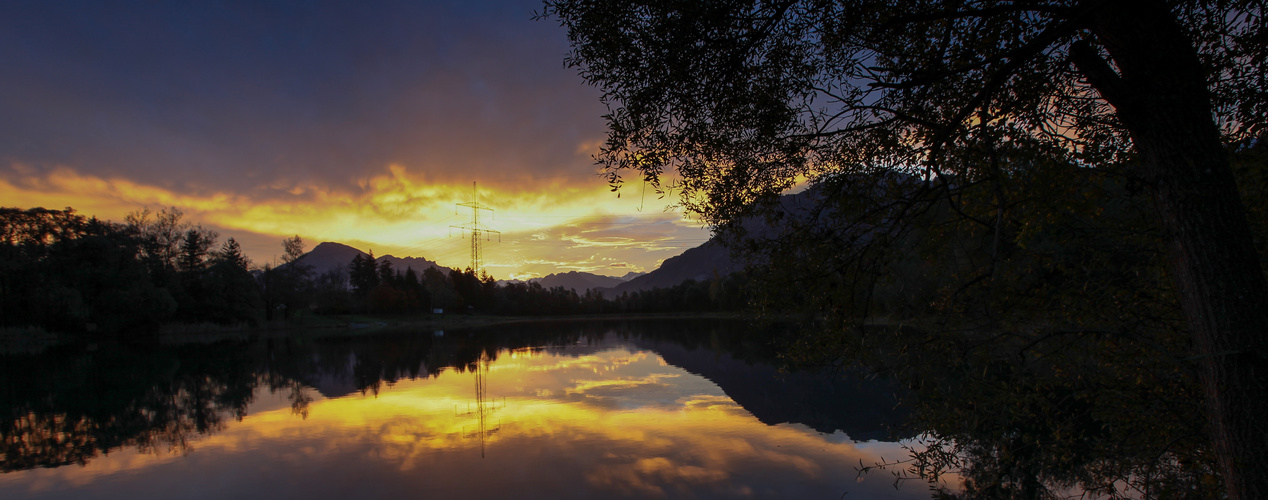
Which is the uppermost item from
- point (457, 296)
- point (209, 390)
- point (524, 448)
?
point (457, 296)

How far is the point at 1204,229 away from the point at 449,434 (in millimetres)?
11912

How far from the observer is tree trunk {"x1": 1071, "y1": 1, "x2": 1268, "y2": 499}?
3373 millimetres

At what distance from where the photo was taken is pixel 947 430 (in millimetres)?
5625

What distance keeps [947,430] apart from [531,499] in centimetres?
549

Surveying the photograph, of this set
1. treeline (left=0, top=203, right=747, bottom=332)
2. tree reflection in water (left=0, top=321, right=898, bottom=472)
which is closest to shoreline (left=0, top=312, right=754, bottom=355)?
treeline (left=0, top=203, right=747, bottom=332)

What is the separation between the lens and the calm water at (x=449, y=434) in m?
8.76

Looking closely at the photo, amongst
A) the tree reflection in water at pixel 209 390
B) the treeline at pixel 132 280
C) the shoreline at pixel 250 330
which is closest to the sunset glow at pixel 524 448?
the tree reflection in water at pixel 209 390

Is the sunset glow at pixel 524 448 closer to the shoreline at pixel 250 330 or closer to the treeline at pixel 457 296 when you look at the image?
the shoreline at pixel 250 330

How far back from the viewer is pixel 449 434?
1191cm

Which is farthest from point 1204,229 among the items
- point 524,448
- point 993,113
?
point 524,448

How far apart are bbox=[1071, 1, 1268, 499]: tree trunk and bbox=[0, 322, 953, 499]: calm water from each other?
5231 mm

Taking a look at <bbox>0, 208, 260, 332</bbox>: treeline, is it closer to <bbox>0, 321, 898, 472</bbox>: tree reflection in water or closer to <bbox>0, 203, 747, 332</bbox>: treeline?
<bbox>0, 203, 747, 332</bbox>: treeline

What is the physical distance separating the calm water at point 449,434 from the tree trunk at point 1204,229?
523cm

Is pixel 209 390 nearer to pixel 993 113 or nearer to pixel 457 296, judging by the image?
pixel 993 113
